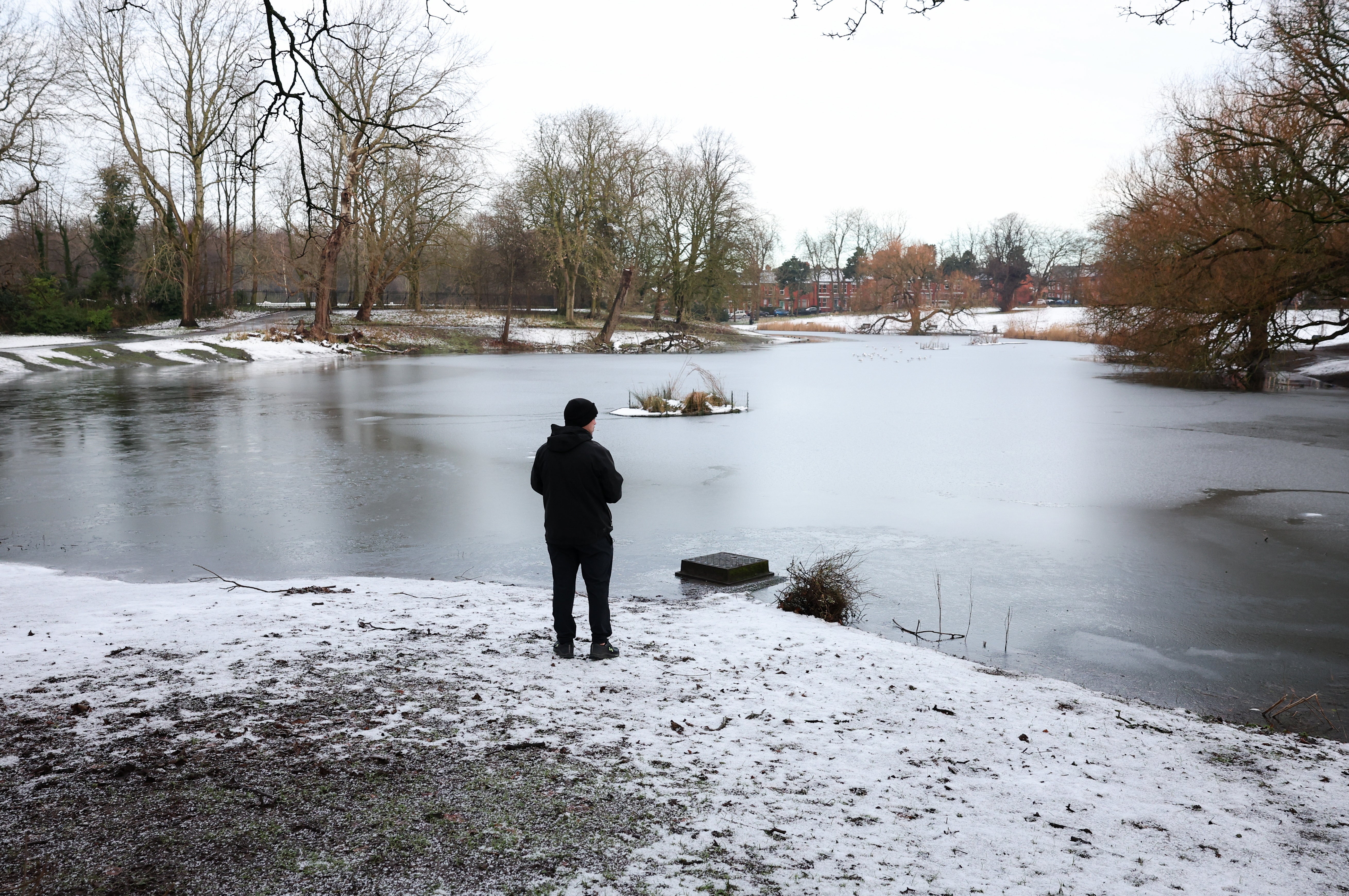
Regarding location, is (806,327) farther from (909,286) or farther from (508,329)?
(508,329)

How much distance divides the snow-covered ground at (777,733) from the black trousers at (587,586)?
0.24 meters

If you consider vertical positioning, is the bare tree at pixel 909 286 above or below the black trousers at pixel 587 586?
above

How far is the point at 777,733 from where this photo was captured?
450cm

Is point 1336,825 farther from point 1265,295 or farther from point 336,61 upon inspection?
point 336,61

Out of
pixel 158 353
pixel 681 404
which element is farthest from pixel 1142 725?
pixel 158 353

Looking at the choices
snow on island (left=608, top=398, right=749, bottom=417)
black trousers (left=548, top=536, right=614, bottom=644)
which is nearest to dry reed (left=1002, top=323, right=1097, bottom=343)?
snow on island (left=608, top=398, right=749, bottom=417)

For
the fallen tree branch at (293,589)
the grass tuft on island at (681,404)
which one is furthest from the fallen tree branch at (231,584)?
the grass tuft on island at (681,404)

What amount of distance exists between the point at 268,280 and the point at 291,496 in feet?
187

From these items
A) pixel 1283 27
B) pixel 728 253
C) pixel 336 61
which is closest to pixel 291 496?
pixel 1283 27

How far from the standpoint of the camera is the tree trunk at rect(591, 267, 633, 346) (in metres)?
48.4

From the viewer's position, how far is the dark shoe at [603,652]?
18.3ft

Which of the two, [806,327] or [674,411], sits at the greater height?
[806,327]

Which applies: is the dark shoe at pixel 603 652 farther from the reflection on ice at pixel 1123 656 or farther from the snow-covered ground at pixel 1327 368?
the snow-covered ground at pixel 1327 368

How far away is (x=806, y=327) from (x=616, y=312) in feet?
160
